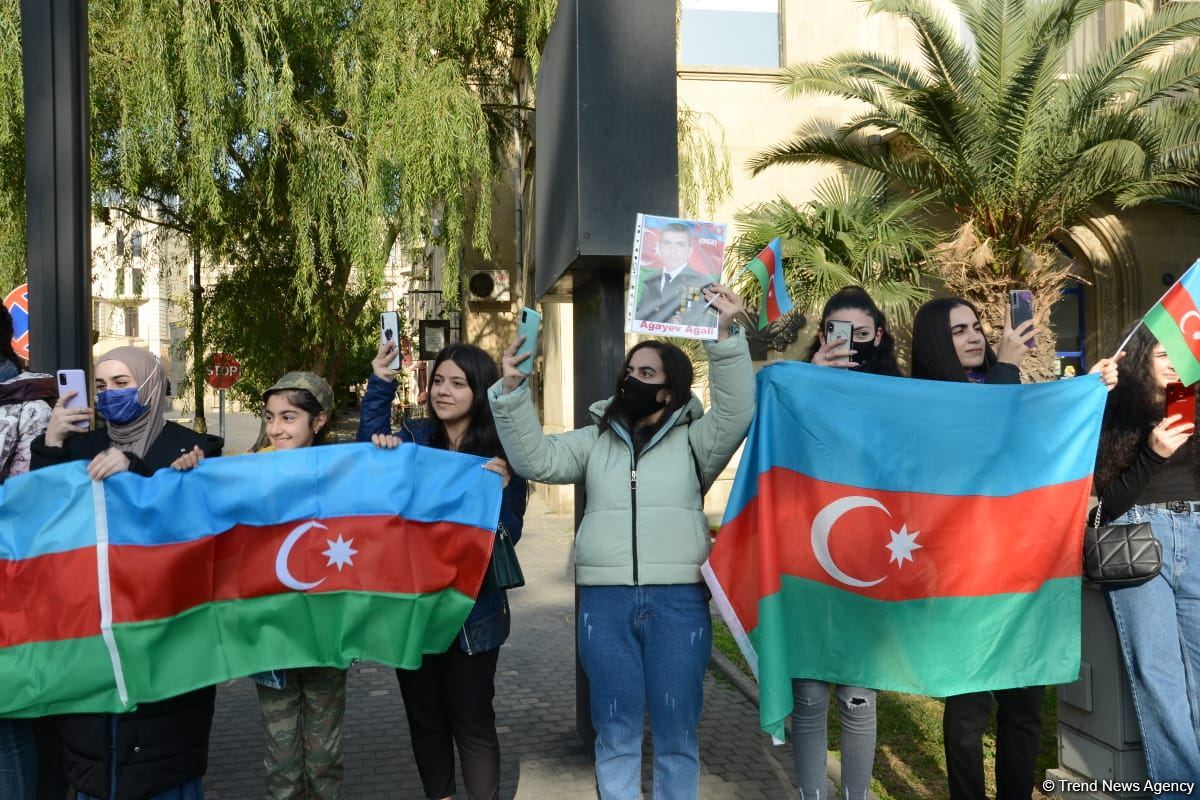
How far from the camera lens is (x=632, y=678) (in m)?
3.41

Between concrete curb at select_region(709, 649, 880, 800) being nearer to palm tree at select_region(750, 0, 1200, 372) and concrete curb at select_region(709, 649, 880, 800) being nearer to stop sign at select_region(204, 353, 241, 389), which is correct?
palm tree at select_region(750, 0, 1200, 372)

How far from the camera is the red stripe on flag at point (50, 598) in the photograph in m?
3.31

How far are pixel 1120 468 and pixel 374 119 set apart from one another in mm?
10375

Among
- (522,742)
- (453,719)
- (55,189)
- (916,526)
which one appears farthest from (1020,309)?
(55,189)

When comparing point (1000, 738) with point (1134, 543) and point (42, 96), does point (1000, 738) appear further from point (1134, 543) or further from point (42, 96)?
point (42, 96)

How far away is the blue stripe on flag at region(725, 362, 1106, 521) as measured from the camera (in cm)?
361

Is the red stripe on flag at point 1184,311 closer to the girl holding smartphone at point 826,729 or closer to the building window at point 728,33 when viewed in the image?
the girl holding smartphone at point 826,729

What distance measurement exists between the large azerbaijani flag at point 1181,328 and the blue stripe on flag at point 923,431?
277 mm

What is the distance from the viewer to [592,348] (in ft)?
15.8

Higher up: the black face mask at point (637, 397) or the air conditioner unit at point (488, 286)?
Answer: the air conditioner unit at point (488, 286)

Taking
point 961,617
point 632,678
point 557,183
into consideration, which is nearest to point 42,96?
point 557,183

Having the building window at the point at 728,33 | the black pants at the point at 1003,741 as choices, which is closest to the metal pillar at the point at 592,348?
the black pants at the point at 1003,741

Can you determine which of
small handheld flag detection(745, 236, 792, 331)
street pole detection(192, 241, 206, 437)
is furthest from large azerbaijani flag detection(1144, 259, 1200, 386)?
street pole detection(192, 241, 206, 437)

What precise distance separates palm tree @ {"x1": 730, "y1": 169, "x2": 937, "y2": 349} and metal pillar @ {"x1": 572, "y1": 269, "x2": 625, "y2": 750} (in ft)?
19.5
